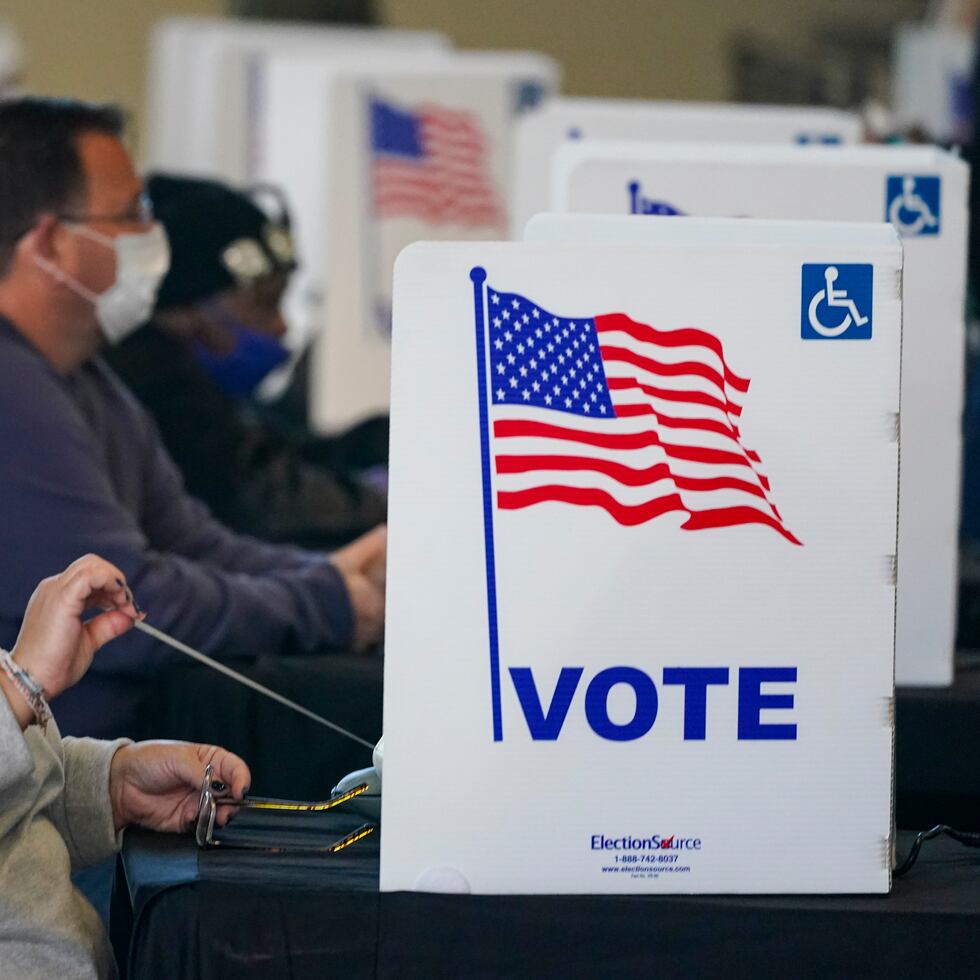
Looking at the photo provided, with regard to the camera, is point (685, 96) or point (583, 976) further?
Answer: point (685, 96)

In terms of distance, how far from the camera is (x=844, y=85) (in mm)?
9203

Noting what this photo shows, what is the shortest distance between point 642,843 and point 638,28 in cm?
879

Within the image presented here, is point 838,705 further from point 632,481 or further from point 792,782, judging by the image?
point 632,481

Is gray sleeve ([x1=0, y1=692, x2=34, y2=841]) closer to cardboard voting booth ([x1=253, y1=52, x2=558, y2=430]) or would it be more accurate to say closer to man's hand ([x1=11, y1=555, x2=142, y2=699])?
man's hand ([x1=11, y1=555, x2=142, y2=699])

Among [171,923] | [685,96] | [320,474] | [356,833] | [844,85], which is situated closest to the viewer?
[171,923]

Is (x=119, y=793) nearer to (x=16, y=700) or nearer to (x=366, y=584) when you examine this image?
(x=16, y=700)

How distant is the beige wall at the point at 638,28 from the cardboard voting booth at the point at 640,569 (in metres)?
8.35

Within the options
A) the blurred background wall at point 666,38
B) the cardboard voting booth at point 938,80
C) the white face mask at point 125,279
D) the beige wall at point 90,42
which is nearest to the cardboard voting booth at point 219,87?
the cardboard voting booth at point 938,80

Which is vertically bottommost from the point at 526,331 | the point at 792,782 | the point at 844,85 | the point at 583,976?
the point at 583,976

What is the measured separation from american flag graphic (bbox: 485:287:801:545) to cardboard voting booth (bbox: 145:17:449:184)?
14.1 ft

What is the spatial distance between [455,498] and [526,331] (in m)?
0.14

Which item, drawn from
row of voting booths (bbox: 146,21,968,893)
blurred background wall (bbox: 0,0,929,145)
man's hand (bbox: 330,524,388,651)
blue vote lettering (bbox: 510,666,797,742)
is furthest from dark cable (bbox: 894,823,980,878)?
blurred background wall (bbox: 0,0,929,145)

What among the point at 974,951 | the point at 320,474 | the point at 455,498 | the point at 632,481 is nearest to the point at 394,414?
the point at 455,498

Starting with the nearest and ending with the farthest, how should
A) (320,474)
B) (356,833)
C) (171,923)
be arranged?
(171,923) → (356,833) → (320,474)
